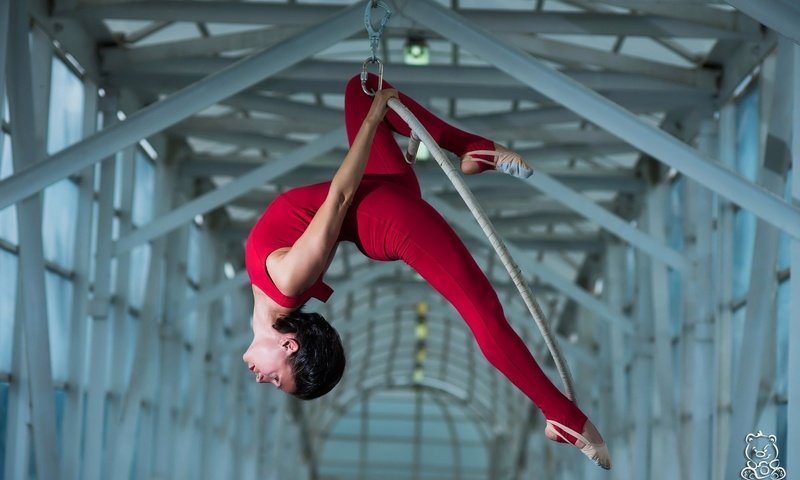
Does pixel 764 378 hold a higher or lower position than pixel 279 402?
lower

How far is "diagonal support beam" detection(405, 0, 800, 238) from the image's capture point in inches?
415

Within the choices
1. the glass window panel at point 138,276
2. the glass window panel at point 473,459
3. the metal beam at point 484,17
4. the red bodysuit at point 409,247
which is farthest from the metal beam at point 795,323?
the glass window panel at point 473,459

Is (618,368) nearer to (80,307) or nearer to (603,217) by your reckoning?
(603,217)

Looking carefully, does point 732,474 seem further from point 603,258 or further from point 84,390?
point 603,258

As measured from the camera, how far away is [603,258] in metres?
25.8

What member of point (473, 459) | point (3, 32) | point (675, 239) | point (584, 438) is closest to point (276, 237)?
point (584, 438)

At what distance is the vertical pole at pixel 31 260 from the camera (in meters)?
11.9

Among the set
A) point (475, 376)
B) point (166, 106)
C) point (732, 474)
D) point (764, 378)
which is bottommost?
point (732, 474)

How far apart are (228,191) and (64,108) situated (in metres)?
2.31

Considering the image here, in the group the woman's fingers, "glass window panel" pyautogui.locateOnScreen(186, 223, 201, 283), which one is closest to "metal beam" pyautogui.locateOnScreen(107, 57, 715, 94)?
"glass window panel" pyautogui.locateOnScreen(186, 223, 201, 283)

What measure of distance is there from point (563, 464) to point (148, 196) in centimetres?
1527

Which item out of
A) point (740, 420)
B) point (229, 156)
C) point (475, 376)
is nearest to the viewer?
point (740, 420)

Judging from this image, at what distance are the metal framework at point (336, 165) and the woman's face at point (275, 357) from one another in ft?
16.5

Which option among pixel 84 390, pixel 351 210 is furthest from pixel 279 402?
pixel 351 210
